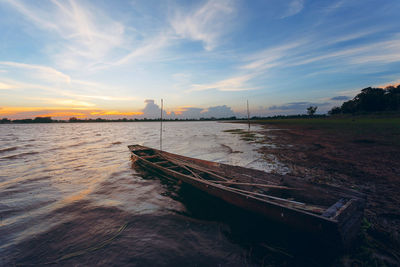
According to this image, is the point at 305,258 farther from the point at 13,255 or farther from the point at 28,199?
the point at 28,199

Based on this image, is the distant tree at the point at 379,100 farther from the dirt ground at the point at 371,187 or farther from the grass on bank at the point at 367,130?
the dirt ground at the point at 371,187

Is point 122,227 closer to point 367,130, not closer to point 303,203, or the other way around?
point 303,203

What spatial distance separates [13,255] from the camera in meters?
3.80

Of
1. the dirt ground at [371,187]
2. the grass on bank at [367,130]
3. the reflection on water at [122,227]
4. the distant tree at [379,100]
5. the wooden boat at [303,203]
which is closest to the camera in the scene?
the wooden boat at [303,203]

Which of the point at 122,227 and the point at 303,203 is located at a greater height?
the point at 303,203

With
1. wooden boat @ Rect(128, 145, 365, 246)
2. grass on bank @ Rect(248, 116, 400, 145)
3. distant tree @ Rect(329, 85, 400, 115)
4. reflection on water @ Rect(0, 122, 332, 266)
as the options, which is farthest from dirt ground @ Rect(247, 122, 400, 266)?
distant tree @ Rect(329, 85, 400, 115)

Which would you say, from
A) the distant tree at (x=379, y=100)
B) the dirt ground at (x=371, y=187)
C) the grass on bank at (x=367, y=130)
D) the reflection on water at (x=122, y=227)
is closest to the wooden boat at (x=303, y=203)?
the dirt ground at (x=371, y=187)

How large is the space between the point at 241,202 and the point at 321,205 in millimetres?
2247

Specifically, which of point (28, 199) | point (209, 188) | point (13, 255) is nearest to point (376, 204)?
point (209, 188)

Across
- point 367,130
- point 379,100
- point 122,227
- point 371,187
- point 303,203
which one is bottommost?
point 122,227

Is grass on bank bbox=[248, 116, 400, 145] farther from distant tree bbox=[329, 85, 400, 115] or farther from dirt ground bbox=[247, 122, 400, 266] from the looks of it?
distant tree bbox=[329, 85, 400, 115]

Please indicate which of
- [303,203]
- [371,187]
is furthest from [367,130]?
[303,203]

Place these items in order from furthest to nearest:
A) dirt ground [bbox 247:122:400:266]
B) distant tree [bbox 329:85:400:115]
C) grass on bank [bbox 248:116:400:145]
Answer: distant tree [bbox 329:85:400:115] → grass on bank [bbox 248:116:400:145] → dirt ground [bbox 247:122:400:266]

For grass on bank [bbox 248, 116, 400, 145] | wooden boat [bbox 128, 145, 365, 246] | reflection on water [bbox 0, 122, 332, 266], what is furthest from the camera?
grass on bank [bbox 248, 116, 400, 145]
